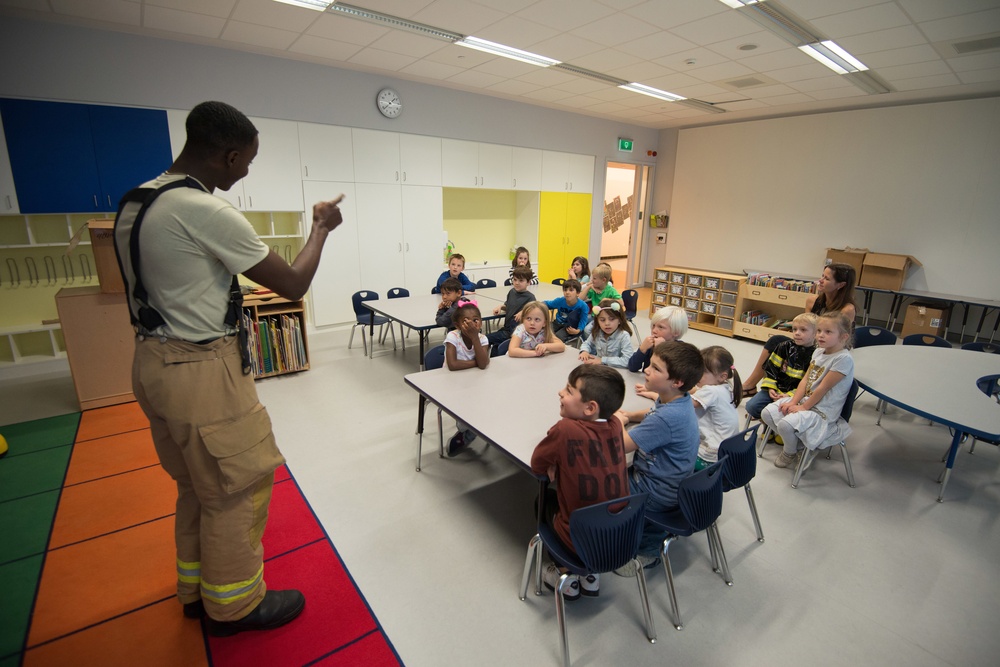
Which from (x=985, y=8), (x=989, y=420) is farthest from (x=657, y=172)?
(x=989, y=420)

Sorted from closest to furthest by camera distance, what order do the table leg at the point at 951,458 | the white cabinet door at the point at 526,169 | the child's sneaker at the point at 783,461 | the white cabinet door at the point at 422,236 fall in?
1. the table leg at the point at 951,458
2. the child's sneaker at the point at 783,461
3. the white cabinet door at the point at 422,236
4. the white cabinet door at the point at 526,169

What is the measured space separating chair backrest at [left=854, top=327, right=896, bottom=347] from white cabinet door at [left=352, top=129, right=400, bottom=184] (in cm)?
576

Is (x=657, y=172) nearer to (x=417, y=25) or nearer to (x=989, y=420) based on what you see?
(x=417, y=25)

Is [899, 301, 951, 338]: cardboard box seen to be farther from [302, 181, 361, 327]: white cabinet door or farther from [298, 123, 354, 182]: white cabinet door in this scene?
[298, 123, 354, 182]: white cabinet door

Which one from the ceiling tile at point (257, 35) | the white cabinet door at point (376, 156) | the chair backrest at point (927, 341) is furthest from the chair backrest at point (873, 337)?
the ceiling tile at point (257, 35)

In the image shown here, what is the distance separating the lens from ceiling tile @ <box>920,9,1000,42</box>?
12.4 feet

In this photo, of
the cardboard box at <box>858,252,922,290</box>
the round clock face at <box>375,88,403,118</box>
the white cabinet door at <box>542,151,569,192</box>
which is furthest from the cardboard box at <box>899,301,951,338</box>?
the round clock face at <box>375,88,403,118</box>

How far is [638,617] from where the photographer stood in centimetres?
205

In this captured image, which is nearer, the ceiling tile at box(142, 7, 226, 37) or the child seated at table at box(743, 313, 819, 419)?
the child seated at table at box(743, 313, 819, 419)

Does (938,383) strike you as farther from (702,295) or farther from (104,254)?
(104,254)

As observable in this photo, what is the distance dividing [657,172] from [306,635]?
34.1 ft

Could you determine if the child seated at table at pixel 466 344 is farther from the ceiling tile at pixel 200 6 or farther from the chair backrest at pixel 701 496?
the ceiling tile at pixel 200 6

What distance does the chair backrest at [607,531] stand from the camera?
1652mm

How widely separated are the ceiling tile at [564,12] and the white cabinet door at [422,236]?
126 inches
